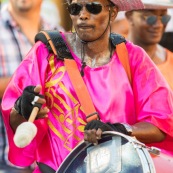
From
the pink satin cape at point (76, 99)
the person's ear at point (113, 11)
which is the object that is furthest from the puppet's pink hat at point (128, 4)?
the pink satin cape at point (76, 99)

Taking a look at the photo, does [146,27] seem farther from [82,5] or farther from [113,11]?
[82,5]

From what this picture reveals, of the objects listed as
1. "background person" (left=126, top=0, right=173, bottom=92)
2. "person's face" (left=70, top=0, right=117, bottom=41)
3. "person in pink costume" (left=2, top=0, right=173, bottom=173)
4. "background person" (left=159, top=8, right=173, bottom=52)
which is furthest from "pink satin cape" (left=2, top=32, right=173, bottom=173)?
"background person" (left=159, top=8, right=173, bottom=52)

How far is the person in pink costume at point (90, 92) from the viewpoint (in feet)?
20.3

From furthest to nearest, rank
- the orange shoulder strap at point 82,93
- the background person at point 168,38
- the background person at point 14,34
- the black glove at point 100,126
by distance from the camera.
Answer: the background person at point 168,38 < the background person at point 14,34 < the orange shoulder strap at point 82,93 < the black glove at point 100,126

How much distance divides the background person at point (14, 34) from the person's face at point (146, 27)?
0.93m

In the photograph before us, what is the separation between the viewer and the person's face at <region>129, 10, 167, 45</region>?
9.16 m

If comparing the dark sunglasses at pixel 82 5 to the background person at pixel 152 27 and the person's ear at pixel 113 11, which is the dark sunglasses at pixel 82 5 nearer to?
the person's ear at pixel 113 11

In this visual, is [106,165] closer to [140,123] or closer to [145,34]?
[140,123]

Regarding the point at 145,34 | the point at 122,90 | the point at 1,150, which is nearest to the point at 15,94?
the point at 122,90

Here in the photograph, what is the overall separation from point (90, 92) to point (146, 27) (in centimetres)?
309

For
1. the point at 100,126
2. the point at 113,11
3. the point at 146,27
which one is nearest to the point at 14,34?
the point at 146,27

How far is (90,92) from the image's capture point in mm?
6215

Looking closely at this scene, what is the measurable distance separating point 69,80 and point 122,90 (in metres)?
0.33

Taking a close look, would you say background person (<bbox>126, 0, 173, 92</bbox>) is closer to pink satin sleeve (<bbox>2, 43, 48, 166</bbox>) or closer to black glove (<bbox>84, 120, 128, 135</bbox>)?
pink satin sleeve (<bbox>2, 43, 48, 166</bbox>)
